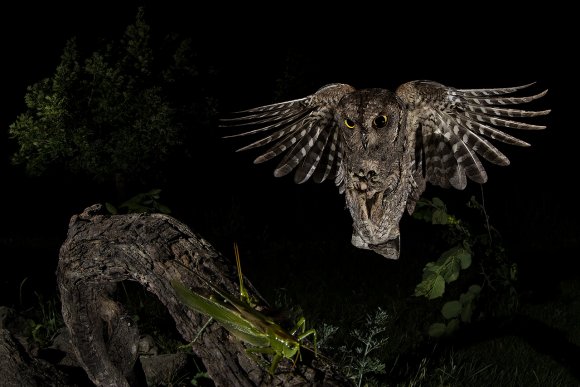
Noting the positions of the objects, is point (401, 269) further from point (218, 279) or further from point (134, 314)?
point (218, 279)

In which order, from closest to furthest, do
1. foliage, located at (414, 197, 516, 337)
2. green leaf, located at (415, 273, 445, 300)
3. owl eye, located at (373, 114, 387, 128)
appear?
owl eye, located at (373, 114, 387, 128)
green leaf, located at (415, 273, 445, 300)
foliage, located at (414, 197, 516, 337)

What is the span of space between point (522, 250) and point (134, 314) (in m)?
3.49

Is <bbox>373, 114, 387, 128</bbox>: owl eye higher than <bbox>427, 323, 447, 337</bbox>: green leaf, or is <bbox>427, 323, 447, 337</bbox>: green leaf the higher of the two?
<bbox>373, 114, 387, 128</bbox>: owl eye

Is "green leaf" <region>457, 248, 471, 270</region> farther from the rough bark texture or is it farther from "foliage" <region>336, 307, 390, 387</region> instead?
the rough bark texture

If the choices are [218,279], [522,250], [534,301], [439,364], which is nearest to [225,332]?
[218,279]

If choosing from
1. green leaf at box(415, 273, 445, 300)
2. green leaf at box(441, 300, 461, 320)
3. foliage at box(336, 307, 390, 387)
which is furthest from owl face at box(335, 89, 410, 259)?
green leaf at box(441, 300, 461, 320)

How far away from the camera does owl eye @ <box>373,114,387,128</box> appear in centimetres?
208

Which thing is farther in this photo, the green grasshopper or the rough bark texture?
the rough bark texture

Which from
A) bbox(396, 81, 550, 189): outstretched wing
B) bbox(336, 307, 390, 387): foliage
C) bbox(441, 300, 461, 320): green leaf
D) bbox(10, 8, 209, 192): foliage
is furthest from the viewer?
bbox(10, 8, 209, 192): foliage

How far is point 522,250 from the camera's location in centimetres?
719

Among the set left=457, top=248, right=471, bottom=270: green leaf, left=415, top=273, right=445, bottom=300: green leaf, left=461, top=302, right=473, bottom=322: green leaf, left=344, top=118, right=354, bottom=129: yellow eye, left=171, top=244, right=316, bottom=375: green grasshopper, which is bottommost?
left=461, top=302, right=473, bottom=322: green leaf

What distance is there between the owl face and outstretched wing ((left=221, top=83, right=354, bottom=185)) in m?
0.55

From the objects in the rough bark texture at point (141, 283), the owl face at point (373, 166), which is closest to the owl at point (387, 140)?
the owl face at point (373, 166)

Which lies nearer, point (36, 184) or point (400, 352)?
point (400, 352)
